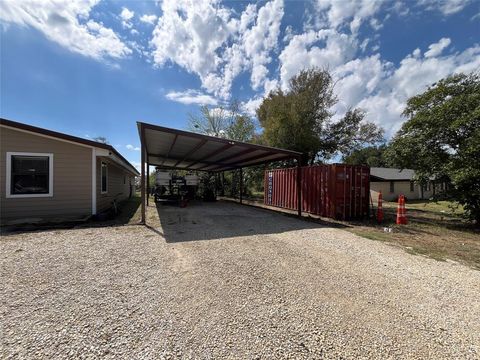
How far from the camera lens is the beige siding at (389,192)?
2232 cm

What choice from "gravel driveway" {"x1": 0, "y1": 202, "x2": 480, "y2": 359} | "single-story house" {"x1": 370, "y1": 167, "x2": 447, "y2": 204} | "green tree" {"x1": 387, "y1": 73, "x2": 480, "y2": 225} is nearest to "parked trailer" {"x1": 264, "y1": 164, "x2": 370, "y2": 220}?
"green tree" {"x1": 387, "y1": 73, "x2": 480, "y2": 225}

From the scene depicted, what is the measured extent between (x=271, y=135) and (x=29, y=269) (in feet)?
56.2

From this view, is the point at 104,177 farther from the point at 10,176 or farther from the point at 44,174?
the point at 10,176

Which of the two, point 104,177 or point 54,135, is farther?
point 104,177

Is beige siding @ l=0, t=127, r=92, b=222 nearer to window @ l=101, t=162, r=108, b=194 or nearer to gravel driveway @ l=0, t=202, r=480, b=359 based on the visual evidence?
window @ l=101, t=162, r=108, b=194

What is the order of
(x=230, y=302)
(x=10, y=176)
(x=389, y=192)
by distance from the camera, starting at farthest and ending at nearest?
1. (x=389, y=192)
2. (x=10, y=176)
3. (x=230, y=302)

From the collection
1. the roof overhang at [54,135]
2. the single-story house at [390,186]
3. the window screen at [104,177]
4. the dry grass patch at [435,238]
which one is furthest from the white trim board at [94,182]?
the single-story house at [390,186]

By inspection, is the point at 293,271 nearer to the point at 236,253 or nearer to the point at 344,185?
the point at 236,253

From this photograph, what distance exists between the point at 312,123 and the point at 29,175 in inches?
691

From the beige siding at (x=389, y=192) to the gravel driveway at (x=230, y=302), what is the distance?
777 inches

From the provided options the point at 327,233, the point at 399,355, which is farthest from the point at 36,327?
the point at 327,233

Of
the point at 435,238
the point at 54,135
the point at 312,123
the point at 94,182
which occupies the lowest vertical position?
the point at 435,238

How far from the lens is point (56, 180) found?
7652 millimetres

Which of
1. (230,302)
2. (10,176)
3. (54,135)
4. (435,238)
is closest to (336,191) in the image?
(435,238)
